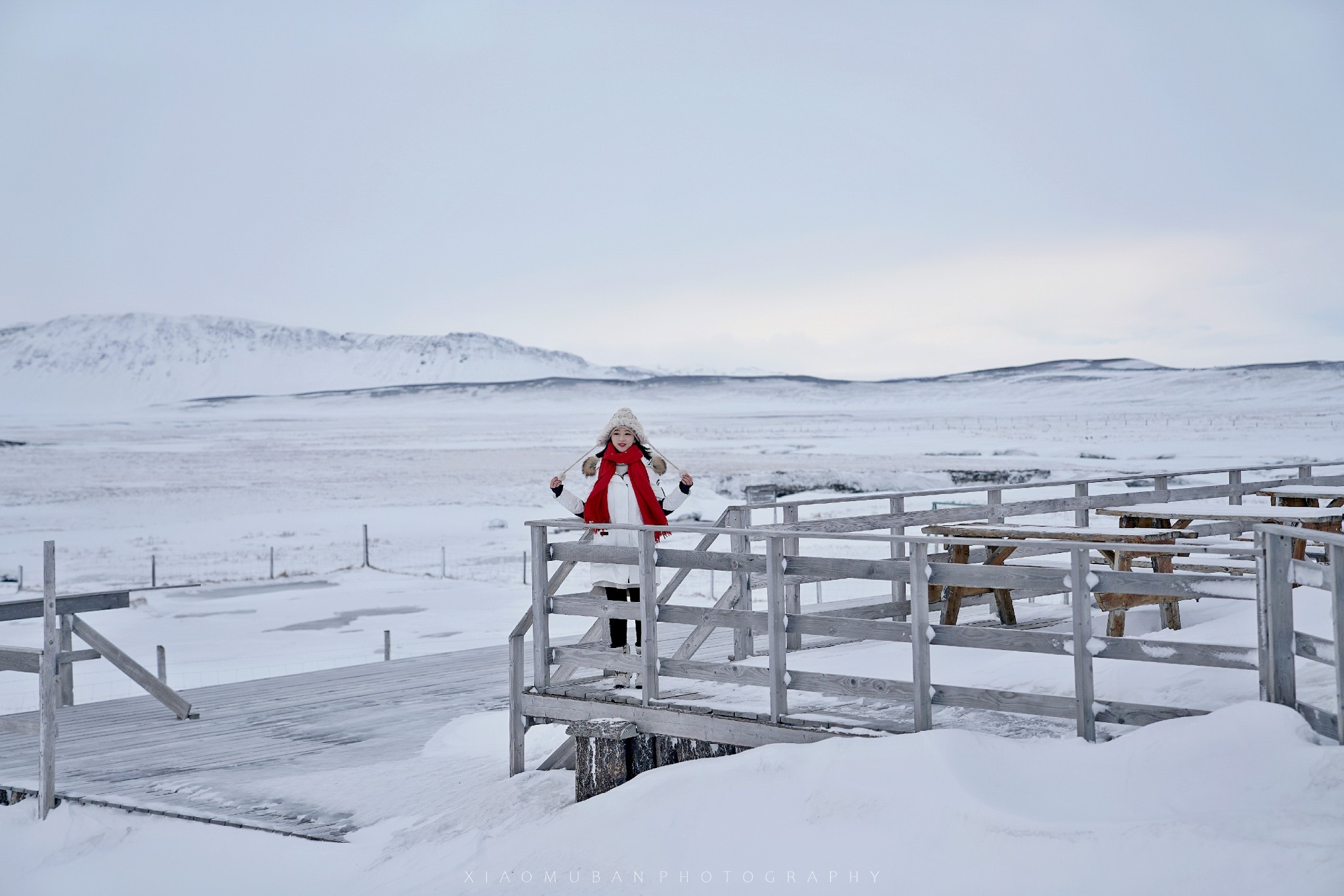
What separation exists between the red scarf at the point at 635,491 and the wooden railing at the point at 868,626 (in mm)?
289

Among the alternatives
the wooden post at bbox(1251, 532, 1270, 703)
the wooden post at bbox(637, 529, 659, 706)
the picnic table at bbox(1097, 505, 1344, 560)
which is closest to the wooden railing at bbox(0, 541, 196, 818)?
the wooden post at bbox(637, 529, 659, 706)

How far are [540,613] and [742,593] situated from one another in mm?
1317

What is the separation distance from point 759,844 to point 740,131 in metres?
40.2

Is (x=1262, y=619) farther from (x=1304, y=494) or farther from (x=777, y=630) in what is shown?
(x=1304, y=494)

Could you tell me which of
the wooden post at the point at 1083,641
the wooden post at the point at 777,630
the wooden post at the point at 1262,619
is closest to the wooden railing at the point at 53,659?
the wooden post at the point at 777,630

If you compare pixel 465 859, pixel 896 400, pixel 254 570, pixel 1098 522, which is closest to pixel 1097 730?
pixel 465 859

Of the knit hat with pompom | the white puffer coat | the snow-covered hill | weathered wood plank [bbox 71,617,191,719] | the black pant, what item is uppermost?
the snow-covered hill

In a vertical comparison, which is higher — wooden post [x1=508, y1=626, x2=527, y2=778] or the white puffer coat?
the white puffer coat

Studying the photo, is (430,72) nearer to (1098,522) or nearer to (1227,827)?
(1098,522)

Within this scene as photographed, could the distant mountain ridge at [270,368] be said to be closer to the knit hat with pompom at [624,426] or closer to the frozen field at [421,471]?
the frozen field at [421,471]

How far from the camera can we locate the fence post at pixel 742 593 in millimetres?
7352

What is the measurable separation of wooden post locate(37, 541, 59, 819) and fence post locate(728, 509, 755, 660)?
4.05 m

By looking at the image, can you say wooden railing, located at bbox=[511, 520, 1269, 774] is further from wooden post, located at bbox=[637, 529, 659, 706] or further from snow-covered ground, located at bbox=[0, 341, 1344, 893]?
snow-covered ground, located at bbox=[0, 341, 1344, 893]

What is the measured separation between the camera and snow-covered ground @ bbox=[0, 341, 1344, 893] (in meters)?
4.24
